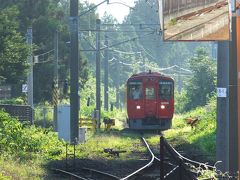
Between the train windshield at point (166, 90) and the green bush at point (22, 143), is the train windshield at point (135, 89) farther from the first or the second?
the green bush at point (22, 143)

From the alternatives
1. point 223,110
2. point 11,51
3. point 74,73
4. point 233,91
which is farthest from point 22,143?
point 233,91

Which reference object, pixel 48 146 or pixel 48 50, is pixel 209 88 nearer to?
pixel 48 50

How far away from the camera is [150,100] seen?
106ft

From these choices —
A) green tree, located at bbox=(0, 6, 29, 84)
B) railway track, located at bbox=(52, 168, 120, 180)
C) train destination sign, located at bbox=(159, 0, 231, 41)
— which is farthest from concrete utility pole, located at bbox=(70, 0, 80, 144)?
train destination sign, located at bbox=(159, 0, 231, 41)

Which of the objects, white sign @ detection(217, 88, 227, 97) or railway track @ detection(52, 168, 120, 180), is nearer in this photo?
white sign @ detection(217, 88, 227, 97)

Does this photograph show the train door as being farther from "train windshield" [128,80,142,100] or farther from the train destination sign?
the train destination sign

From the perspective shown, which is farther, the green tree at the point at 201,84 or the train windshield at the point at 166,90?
the green tree at the point at 201,84

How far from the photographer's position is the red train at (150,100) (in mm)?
31938

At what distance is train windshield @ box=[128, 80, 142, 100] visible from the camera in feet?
105

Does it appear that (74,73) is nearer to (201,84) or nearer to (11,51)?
(11,51)

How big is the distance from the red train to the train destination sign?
2135 centimetres

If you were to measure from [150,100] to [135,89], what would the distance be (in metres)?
0.90

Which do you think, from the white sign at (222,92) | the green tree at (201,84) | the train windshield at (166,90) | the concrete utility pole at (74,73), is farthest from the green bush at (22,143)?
the green tree at (201,84)

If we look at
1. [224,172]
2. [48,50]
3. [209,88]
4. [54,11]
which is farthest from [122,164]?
[209,88]
